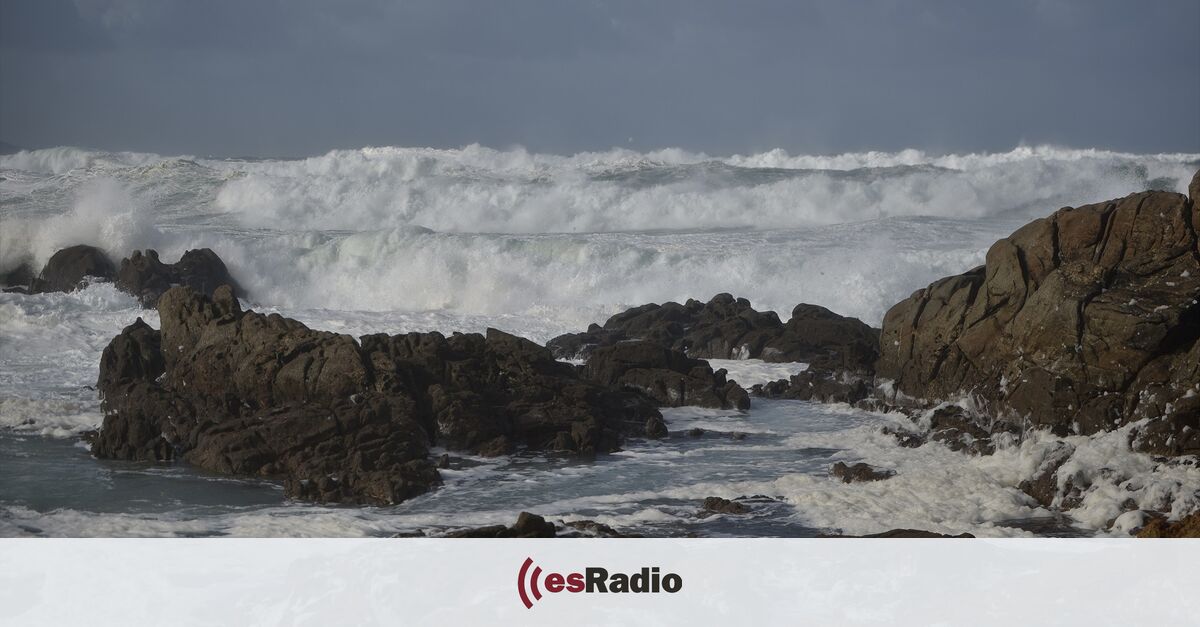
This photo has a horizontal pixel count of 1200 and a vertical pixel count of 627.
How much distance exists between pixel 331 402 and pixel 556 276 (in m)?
7.02

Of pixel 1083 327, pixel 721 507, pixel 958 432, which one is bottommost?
pixel 721 507

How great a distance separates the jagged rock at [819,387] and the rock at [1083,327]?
0.42m

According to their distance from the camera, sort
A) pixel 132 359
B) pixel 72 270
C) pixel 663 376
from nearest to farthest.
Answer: pixel 132 359 < pixel 663 376 < pixel 72 270

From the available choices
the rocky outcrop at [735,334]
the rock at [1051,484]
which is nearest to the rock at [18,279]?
the rocky outcrop at [735,334]

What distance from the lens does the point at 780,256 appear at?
14.4 m

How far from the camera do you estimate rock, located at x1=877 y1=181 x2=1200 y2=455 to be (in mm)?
6363

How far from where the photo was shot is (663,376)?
8.91m

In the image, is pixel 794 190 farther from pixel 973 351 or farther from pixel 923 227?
pixel 973 351

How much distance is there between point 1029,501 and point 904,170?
14.2 m

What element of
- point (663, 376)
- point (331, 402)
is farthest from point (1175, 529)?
point (663, 376)
